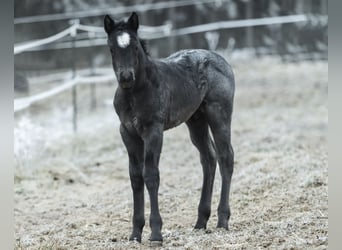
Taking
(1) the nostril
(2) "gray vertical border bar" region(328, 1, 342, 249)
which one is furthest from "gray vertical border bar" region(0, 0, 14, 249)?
(1) the nostril

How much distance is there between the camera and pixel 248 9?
11180mm

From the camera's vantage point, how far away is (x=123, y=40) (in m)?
2.38

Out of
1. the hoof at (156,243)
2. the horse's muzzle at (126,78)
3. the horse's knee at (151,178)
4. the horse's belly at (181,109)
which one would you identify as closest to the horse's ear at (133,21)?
the horse's muzzle at (126,78)

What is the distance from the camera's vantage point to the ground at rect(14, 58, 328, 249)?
2.74m

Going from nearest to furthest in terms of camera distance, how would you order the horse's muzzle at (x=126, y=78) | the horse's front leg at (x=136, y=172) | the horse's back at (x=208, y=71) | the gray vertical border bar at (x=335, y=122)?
the gray vertical border bar at (x=335, y=122) < the horse's muzzle at (x=126, y=78) < the horse's front leg at (x=136, y=172) < the horse's back at (x=208, y=71)

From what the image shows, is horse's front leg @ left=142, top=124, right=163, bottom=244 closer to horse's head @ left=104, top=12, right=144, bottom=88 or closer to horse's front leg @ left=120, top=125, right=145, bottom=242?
horse's front leg @ left=120, top=125, right=145, bottom=242

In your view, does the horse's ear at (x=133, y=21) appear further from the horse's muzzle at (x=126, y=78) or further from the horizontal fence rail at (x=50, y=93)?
the horizontal fence rail at (x=50, y=93)

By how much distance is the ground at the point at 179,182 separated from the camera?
8.98 ft

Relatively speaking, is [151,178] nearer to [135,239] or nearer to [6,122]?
[135,239]

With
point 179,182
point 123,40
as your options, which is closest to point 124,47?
point 123,40

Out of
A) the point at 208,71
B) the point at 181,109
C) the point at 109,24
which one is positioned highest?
the point at 109,24

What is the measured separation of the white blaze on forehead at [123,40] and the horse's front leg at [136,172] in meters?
0.43

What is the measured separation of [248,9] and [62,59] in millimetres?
3562

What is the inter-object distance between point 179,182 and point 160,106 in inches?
75.2
